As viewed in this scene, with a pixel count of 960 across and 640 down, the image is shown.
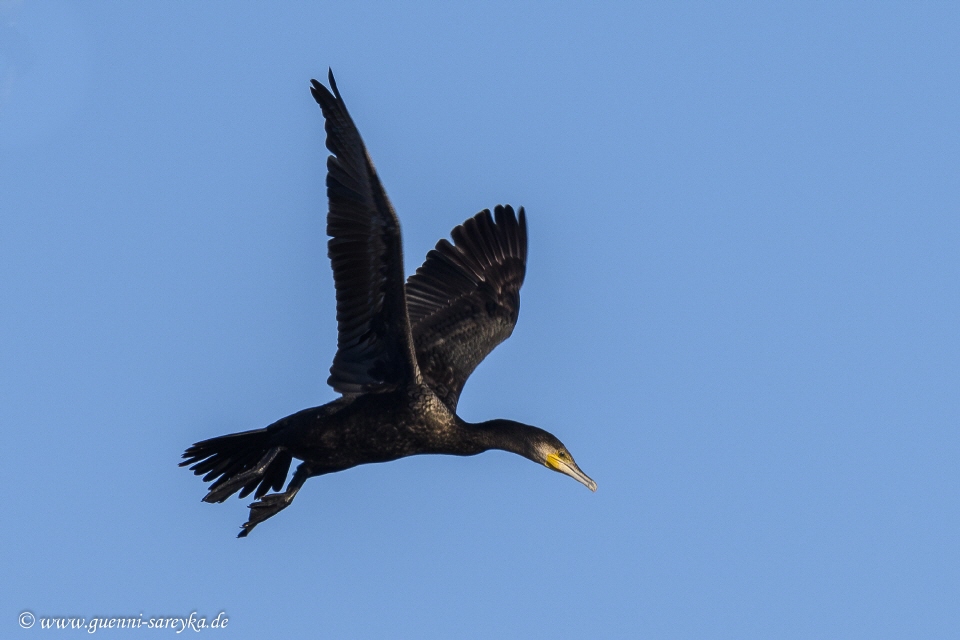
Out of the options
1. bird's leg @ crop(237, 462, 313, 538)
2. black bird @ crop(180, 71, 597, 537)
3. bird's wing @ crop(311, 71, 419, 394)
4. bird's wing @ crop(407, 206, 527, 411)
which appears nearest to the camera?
bird's wing @ crop(311, 71, 419, 394)

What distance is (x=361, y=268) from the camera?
12.4 metres

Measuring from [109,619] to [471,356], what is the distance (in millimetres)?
3705

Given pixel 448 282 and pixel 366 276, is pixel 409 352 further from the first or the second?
pixel 448 282

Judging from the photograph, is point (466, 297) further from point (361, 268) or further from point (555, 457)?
point (361, 268)

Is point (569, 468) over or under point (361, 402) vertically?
under

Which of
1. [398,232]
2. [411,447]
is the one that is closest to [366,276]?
[398,232]

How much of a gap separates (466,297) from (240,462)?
9.63ft

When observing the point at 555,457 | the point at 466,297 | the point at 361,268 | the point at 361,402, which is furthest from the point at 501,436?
the point at 466,297

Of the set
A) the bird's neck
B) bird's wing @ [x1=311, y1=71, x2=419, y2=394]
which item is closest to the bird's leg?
bird's wing @ [x1=311, y1=71, x2=419, y2=394]

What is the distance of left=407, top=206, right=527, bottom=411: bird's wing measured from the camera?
46.9ft

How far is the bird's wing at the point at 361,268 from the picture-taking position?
11984 mm

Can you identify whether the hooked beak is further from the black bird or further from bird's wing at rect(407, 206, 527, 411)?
bird's wing at rect(407, 206, 527, 411)

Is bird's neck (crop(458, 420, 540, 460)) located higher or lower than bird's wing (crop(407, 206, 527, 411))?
lower

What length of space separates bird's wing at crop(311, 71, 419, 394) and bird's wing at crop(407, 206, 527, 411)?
3.39ft
